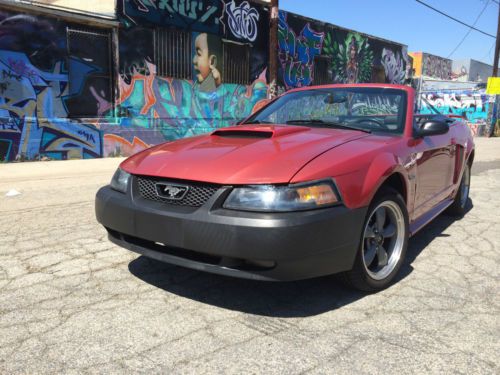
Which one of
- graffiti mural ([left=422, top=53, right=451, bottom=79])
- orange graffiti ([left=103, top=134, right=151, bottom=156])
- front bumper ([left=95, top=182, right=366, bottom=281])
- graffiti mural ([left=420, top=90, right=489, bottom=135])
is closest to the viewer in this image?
front bumper ([left=95, top=182, right=366, bottom=281])

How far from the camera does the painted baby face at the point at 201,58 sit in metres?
13.8

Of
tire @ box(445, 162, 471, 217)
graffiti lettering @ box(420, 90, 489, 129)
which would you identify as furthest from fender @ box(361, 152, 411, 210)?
graffiti lettering @ box(420, 90, 489, 129)

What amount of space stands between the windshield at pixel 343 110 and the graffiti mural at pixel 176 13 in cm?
897

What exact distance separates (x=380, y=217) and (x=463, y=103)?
88.3ft

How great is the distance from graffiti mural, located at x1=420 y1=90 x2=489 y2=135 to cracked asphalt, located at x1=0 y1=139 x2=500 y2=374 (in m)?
24.8

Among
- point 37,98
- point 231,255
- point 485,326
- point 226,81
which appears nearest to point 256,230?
point 231,255

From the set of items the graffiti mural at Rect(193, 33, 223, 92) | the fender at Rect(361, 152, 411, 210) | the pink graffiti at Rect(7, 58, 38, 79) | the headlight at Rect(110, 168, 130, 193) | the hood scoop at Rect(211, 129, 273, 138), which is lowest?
the headlight at Rect(110, 168, 130, 193)

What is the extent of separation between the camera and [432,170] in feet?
13.3

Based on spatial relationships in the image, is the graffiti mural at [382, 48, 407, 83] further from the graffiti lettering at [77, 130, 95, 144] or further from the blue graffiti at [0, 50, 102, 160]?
the graffiti lettering at [77, 130, 95, 144]

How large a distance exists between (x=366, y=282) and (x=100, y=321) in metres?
1.69

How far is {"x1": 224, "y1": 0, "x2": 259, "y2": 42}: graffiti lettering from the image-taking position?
14.6 m

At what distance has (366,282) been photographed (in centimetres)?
305

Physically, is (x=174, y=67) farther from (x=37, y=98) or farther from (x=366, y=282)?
(x=366, y=282)

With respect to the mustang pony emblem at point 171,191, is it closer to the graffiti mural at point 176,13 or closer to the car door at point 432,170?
the car door at point 432,170
